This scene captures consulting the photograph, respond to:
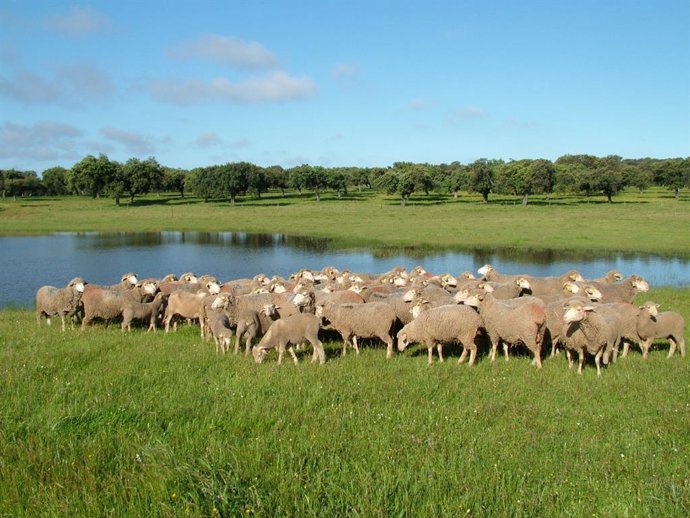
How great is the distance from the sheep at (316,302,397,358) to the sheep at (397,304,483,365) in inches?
22.1

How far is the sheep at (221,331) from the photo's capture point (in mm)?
13227

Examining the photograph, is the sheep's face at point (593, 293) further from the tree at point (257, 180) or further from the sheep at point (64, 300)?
the tree at point (257, 180)

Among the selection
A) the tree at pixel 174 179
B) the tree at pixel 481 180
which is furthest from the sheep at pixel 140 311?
the tree at pixel 174 179

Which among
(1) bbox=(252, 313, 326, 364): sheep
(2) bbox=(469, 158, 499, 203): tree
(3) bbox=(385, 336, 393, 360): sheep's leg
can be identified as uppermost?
(2) bbox=(469, 158, 499, 203): tree

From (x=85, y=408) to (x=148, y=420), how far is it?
1.15 metres

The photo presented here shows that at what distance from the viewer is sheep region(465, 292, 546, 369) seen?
1222 centimetres

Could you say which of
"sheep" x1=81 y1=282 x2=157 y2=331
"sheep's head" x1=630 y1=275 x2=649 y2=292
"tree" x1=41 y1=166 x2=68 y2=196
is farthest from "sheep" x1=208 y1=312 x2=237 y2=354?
"tree" x1=41 y1=166 x2=68 y2=196

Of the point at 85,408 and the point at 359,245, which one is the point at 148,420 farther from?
the point at 359,245

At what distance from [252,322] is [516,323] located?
6116mm

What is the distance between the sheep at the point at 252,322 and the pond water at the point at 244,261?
610 inches

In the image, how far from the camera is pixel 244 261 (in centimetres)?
4178

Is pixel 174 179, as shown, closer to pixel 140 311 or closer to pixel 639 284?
pixel 140 311

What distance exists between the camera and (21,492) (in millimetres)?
6164

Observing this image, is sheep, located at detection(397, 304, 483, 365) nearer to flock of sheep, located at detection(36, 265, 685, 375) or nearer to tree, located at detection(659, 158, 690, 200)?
flock of sheep, located at detection(36, 265, 685, 375)
